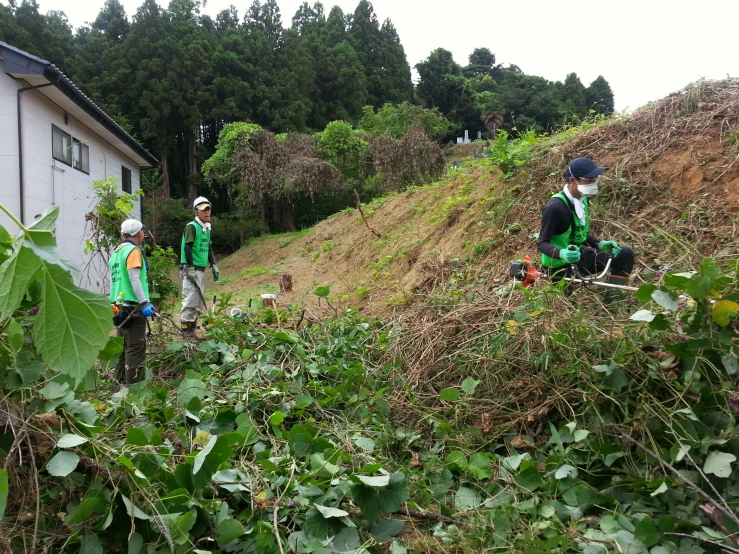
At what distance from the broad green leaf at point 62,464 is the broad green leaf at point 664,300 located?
2.36 m

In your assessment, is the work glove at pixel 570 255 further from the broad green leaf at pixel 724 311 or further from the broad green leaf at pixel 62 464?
the broad green leaf at pixel 62 464

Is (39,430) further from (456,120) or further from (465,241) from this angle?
(456,120)

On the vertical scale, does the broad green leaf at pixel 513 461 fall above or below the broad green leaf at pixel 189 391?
below

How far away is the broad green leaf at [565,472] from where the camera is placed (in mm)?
2633

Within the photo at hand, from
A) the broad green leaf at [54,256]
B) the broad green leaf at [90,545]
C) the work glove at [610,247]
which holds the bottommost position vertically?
the broad green leaf at [90,545]

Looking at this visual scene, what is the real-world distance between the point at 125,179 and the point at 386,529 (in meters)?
17.6

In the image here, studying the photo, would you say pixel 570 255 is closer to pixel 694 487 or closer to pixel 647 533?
pixel 694 487

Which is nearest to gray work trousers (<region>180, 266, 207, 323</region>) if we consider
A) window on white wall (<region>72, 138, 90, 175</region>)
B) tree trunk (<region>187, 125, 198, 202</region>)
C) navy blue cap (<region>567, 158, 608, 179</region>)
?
navy blue cap (<region>567, 158, 608, 179</region>)

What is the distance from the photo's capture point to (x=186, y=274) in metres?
6.70

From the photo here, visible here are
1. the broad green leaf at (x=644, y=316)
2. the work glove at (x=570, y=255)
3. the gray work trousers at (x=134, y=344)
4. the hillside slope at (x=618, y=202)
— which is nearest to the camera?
the broad green leaf at (x=644, y=316)

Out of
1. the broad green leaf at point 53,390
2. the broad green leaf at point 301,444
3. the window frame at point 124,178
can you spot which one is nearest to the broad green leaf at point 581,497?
the broad green leaf at point 301,444

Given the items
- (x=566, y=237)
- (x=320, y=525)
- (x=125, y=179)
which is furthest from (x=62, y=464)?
(x=125, y=179)

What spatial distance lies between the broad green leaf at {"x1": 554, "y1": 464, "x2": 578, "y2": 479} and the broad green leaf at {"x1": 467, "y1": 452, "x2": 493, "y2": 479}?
0.36 metres

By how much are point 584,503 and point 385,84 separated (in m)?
39.2
